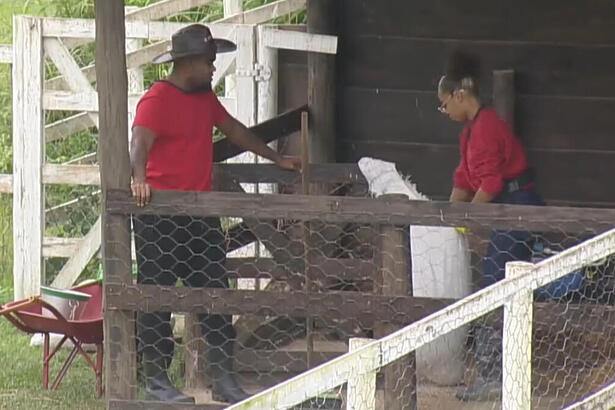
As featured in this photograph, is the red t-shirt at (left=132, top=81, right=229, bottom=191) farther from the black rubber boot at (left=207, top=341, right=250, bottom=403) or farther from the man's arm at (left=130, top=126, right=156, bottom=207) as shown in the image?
the black rubber boot at (left=207, top=341, right=250, bottom=403)

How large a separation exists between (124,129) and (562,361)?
263 cm

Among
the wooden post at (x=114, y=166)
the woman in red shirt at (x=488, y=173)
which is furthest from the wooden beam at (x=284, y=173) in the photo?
the wooden post at (x=114, y=166)

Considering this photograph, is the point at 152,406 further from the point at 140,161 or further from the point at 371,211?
the point at 371,211

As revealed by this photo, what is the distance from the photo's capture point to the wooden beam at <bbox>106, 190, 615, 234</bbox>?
6102 millimetres

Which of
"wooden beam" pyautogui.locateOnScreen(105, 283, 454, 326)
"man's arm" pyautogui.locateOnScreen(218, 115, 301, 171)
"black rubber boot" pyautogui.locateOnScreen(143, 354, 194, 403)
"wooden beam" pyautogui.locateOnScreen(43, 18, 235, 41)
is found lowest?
"black rubber boot" pyautogui.locateOnScreen(143, 354, 194, 403)

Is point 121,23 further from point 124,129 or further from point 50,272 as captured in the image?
point 50,272

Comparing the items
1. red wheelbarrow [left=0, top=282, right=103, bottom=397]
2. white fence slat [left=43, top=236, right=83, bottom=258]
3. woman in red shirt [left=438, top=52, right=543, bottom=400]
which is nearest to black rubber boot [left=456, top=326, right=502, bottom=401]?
woman in red shirt [left=438, top=52, right=543, bottom=400]

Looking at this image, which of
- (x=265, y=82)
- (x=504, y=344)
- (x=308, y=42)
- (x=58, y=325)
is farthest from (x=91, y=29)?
(x=504, y=344)

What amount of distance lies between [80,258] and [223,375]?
2.81 meters

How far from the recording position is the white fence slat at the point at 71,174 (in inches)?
361

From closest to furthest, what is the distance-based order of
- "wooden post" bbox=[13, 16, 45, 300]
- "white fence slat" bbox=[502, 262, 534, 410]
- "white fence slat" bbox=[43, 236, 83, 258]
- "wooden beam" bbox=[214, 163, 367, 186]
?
"white fence slat" bbox=[502, 262, 534, 410], "wooden beam" bbox=[214, 163, 367, 186], "wooden post" bbox=[13, 16, 45, 300], "white fence slat" bbox=[43, 236, 83, 258]

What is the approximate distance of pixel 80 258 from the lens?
9344 mm

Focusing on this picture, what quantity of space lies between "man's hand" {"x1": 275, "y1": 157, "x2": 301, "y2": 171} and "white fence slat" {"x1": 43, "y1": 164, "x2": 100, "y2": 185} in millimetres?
2098

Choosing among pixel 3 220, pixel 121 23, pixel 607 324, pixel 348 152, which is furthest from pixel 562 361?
pixel 3 220
